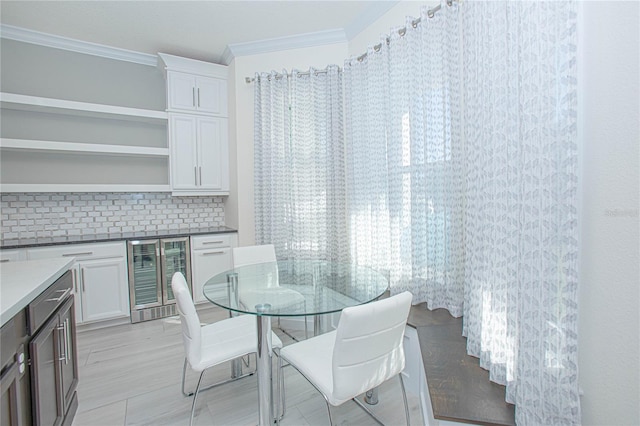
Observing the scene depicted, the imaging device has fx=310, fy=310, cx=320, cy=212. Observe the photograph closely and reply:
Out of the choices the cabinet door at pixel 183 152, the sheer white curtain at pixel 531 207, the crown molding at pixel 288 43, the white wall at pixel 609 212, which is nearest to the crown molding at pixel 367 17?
the crown molding at pixel 288 43

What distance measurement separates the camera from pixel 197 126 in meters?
3.52

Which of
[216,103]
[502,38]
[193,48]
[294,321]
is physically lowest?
[294,321]

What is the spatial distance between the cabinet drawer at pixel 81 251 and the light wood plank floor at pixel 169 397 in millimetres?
822

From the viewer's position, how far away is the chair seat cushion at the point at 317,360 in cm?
139

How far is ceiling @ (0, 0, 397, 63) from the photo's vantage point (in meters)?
2.66

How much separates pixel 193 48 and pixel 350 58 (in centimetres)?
176

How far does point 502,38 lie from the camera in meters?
1.43

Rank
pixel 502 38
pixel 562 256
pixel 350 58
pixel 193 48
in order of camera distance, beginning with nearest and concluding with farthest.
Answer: pixel 562 256, pixel 502 38, pixel 350 58, pixel 193 48

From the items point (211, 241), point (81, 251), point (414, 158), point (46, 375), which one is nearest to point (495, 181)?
point (414, 158)

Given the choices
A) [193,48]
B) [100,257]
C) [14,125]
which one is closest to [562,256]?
[100,257]

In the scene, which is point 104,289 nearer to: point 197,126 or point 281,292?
point 197,126

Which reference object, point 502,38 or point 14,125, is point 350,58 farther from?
point 14,125

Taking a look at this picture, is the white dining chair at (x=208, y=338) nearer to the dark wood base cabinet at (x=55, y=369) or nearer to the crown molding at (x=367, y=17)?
the dark wood base cabinet at (x=55, y=369)

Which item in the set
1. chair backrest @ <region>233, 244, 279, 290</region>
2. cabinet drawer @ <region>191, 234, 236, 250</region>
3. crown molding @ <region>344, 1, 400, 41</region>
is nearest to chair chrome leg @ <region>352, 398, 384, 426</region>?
chair backrest @ <region>233, 244, 279, 290</region>
